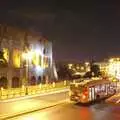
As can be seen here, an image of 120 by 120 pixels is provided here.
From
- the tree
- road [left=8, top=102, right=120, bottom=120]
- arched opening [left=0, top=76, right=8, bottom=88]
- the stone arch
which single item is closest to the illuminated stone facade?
the stone arch

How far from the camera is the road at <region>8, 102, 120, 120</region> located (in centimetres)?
2792

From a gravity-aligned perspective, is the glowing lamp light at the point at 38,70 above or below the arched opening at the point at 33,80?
above

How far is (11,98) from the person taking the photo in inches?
1633

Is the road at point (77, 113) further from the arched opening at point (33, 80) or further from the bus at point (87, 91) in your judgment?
the arched opening at point (33, 80)

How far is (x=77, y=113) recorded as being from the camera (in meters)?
30.9

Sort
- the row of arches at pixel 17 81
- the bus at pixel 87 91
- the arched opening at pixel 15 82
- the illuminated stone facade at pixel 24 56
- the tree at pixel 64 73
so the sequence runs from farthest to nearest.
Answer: the tree at pixel 64 73, the arched opening at pixel 15 82, the illuminated stone facade at pixel 24 56, the row of arches at pixel 17 81, the bus at pixel 87 91

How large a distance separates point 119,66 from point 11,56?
125 ft

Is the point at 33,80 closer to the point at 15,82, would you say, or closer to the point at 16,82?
the point at 16,82

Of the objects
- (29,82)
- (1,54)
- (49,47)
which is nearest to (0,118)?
(1,54)

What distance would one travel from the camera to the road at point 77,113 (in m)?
27.9

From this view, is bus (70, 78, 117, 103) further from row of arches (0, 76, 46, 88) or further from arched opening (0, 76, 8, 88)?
row of arches (0, 76, 46, 88)

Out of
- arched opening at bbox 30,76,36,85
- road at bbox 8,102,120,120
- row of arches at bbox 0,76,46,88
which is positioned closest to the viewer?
road at bbox 8,102,120,120

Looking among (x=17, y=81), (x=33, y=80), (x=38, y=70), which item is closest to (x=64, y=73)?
(x=38, y=70)

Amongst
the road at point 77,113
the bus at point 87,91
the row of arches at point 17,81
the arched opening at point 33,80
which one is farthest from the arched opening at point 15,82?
the road at point 77,113
